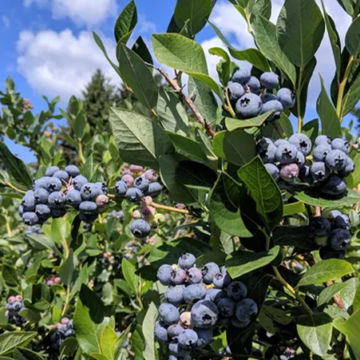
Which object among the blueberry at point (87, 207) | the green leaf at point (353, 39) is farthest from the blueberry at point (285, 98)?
the blueberry at point (87, 207)

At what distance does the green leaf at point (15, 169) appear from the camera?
130 centimetres

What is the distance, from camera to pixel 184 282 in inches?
37.4

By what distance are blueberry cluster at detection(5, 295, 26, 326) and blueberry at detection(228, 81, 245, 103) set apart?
1612mm

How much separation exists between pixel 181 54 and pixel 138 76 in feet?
0.41

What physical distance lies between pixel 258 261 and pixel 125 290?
1.42m

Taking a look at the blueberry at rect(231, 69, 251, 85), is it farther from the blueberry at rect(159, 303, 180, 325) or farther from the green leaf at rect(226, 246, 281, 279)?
the blueberry at rect(159, 303, 180, 325)

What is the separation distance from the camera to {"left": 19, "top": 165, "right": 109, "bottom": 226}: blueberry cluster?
1.14 m

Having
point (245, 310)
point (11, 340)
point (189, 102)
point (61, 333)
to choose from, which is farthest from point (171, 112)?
point (61, 333)

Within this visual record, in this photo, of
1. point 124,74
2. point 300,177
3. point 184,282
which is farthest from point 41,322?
point 300,177

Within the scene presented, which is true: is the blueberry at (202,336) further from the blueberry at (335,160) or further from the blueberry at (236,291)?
the blueberry at (335,160)

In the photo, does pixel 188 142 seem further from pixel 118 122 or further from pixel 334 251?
pixel 334 251

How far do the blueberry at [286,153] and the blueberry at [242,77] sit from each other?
164mm

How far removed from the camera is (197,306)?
85 cm

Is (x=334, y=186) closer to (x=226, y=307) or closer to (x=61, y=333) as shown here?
(x=226, y=307)
